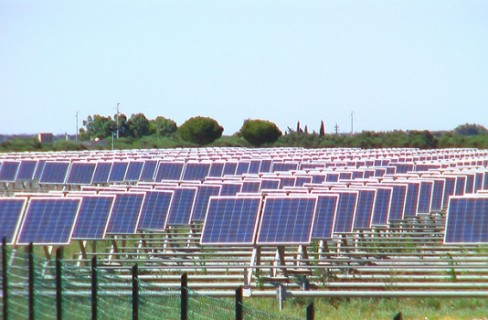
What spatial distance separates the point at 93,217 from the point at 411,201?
22.2ft

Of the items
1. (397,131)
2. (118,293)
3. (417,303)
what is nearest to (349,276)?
(417,303)

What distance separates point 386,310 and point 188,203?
617cm

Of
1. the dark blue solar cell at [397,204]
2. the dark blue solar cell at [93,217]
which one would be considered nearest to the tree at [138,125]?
the dark blue solar cell at [397,204]

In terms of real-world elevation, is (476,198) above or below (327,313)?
above

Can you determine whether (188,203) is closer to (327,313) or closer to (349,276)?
(349,276)

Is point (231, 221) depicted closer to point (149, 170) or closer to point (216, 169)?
point (216, 169)

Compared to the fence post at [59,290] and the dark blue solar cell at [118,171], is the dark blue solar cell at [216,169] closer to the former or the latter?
the dark blue solar cell at [118,171]

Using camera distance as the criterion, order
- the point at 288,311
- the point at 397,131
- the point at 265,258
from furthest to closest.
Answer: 1. the point at 397,131
2. the point at 265,258
3. the point at 288,311

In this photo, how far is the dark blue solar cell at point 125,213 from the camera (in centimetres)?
2083

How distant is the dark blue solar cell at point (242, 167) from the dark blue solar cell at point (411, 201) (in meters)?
13.9

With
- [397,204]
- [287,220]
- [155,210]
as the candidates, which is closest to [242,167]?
[397,204]

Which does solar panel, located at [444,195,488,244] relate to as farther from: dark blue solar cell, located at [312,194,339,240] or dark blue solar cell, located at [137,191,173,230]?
dark blue solar cell, located at [137,191,173,230]

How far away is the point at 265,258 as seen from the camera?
21188mm

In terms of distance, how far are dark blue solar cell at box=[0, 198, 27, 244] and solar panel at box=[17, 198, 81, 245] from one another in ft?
0.63
